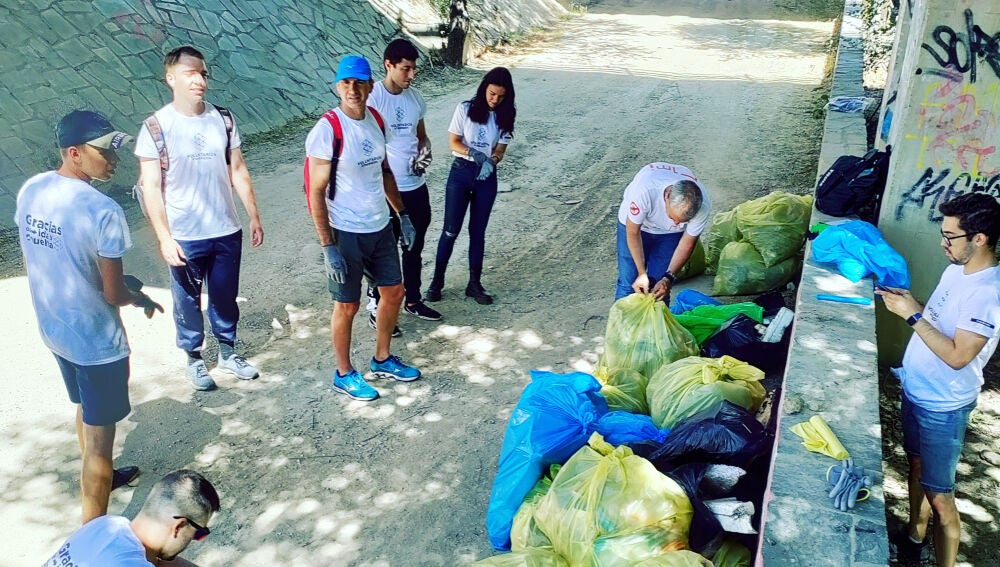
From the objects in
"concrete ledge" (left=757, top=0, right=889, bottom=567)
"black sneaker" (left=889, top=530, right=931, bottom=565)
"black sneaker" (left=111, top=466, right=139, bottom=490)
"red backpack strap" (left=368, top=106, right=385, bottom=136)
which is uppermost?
"red backpack strap" (left=368, top=106, right=385, bottom=136)

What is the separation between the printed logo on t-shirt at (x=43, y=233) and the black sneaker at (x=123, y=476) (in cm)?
122

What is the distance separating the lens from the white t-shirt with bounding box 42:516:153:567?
2.19m

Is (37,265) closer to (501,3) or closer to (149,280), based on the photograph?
(149,280)

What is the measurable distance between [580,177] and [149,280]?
4.27 metres

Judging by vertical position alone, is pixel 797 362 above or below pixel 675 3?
below

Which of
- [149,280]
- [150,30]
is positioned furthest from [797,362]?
[150,30]

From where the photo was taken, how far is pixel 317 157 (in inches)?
165

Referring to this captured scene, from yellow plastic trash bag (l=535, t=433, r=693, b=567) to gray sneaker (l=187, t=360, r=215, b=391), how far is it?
2491mm

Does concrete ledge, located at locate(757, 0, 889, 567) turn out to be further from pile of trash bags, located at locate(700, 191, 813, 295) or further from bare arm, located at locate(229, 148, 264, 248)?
bare arm, located at locate(229, 148, 264, 248)

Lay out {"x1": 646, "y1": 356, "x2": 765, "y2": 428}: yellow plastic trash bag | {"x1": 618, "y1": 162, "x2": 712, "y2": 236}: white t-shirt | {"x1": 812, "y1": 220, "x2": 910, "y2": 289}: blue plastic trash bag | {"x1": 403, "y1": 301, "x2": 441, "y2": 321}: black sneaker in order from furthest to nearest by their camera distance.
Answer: {"x1": 403, "y1": 301, "x2": 441, "y2": 321}: black sneaker < {"x1": 618, "y1": 162, "x2": 712, "y2": 236}: white t-shirt < {"x1": 812, "y1": 220, "x2": 910, "y2": 289}: blue plastic trash bag < {"x1": 646, "y1": 356, "x2": 765, "y2": 428}: yellow plastic trash bag

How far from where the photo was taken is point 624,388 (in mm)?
4047

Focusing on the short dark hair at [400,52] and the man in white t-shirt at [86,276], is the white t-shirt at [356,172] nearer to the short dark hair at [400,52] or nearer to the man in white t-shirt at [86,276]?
Result: the short dark hair at [400,52]

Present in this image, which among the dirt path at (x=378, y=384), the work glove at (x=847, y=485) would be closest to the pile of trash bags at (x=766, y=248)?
the dirt path at (x=378, y=384)

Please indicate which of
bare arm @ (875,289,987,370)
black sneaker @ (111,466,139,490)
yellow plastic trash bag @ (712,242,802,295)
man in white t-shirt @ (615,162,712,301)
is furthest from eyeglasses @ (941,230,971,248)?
black sneaker @ (111,466,139,490)
